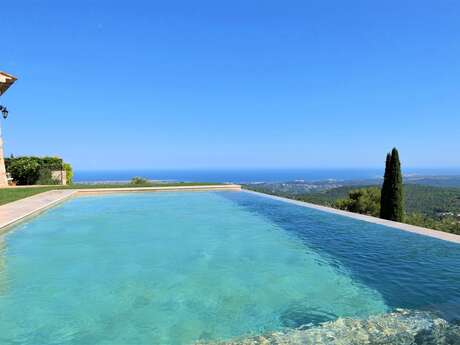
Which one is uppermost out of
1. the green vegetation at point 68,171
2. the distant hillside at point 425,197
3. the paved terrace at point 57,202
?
the green vegetation at point 68,171

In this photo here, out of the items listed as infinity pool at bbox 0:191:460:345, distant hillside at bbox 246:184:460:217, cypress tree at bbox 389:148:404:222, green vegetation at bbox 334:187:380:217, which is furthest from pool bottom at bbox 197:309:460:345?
distant hillside at bbox 246:184:460:217

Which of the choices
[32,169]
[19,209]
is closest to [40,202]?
[19,209]

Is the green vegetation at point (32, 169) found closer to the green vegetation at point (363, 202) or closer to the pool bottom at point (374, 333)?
the green vegetation at point (363, 202)

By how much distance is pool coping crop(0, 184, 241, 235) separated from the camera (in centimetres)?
788

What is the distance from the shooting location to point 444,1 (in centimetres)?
1273

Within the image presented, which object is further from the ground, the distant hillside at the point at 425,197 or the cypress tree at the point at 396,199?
the cypress tree at the point at 396,199

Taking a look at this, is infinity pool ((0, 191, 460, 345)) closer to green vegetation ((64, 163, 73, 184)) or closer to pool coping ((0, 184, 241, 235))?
pool coping ((0, 184, 241, 235))

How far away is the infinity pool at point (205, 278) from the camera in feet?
10.8

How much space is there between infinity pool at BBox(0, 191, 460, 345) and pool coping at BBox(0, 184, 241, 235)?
0.31m

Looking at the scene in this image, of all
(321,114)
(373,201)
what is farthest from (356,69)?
(321,114)

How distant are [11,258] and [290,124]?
1702 inches

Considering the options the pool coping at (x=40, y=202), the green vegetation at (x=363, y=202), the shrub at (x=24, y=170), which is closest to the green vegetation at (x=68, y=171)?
the shrub at (x=24, y=170)

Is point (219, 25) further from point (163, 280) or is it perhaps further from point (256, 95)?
point (163, 280)

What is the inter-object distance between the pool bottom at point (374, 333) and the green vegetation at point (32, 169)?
18.8 metres
